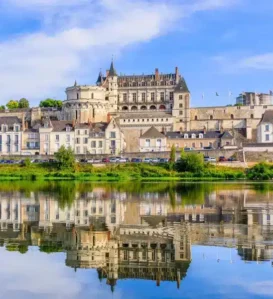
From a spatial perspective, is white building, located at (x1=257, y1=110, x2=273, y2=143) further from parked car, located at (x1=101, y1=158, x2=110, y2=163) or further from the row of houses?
parked car, located at (x1=101, y1=158, x2=110, y2=163)

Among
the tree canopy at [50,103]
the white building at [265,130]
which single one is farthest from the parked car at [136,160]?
the tree canopy at [50,103]

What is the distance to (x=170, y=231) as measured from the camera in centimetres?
1789

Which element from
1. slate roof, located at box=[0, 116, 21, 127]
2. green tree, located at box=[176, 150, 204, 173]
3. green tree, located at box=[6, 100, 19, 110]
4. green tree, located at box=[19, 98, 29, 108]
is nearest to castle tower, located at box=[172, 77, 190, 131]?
green tree, located at box=[176, 150, 204, 173]

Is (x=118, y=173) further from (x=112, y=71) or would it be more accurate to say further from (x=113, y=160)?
(x=112, y=71)

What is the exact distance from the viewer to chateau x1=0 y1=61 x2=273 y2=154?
68000 mm

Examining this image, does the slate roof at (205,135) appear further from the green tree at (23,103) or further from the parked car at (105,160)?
the green tree at (23,103)

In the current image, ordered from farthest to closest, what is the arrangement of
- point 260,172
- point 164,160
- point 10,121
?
1. point 10,121
2. point 164,160
3. point 260,172

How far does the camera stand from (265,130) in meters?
70.0

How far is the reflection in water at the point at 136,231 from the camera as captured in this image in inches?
532

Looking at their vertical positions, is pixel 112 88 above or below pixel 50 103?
above

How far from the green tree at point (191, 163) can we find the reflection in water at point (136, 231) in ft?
91.7

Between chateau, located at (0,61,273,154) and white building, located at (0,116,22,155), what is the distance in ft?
0.40

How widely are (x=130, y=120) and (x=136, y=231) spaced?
59390mm

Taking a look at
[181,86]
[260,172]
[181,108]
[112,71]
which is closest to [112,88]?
[112,71]
